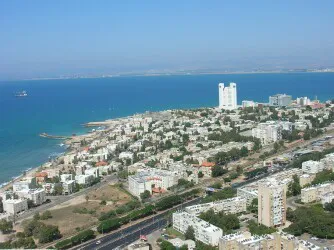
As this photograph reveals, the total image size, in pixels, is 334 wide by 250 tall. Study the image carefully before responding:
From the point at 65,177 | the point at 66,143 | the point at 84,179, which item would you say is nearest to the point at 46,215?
the point at 84,179

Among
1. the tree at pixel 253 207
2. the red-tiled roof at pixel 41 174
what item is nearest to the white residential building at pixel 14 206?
the red-tiled roof at pixel 41 174

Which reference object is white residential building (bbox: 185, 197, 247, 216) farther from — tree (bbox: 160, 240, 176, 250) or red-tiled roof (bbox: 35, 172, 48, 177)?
red-tiled roof (bbox: 35, 172, 48, 177)

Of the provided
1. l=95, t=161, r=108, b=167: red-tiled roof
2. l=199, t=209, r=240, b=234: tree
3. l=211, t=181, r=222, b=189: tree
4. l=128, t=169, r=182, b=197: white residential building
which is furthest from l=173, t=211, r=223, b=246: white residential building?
l=95, t=161, r=108, b=167: red-tiled roof

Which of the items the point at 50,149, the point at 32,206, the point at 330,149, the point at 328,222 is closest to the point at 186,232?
the point at 328,222

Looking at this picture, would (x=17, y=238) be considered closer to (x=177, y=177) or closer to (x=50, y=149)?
(x=177, y=177)

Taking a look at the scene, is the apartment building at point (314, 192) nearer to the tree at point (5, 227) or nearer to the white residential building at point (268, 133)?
the tree at point (5, 227)

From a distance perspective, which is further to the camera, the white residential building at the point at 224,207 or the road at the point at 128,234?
the white residential building at the point at 224,207
